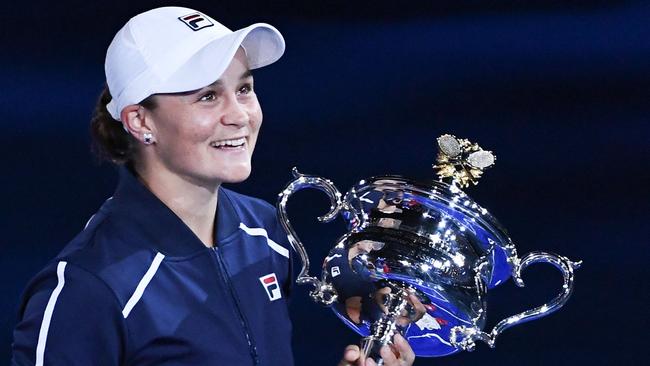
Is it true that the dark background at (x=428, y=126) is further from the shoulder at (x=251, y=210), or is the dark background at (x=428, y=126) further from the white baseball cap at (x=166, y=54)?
the white baseball cap at (x=166, y=54)

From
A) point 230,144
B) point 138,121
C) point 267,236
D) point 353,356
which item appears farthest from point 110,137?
point 353,356

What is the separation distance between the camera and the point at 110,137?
66.3 inches

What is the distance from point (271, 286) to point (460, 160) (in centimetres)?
35

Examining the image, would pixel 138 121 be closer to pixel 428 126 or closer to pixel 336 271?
pixel 336 271

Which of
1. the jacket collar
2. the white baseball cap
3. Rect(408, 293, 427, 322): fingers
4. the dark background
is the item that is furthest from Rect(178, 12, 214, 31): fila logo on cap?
the dark background

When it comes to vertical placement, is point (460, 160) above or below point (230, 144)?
above

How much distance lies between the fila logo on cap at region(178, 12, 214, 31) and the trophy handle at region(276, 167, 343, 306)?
232mm

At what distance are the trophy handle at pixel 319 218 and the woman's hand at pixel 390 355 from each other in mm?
89

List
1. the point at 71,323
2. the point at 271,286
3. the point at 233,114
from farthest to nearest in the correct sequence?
1. the point at 271,286
2. the point at 233,114
3. the point at 71,323

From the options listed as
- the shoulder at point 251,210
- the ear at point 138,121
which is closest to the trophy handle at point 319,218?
the shoulder at point 251,210

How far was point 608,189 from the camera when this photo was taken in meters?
2.60

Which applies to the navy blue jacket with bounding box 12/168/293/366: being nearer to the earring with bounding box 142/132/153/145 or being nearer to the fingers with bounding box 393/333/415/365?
the earring with bounding box 142/132/153/145

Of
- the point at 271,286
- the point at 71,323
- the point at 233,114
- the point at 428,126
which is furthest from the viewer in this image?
the point at 428,126

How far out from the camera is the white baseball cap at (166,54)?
5.17 feet
